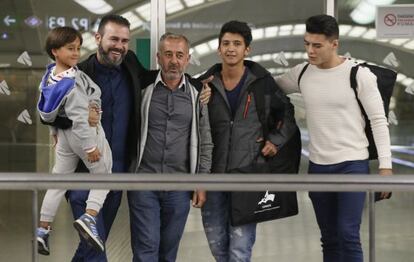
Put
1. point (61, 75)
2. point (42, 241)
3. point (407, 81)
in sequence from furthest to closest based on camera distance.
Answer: point (407, 81) < point (61, 75) < point (42, 241)

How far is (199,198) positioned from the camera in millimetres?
3127

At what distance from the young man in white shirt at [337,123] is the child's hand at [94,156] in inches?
44.9

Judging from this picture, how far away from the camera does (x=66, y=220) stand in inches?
135

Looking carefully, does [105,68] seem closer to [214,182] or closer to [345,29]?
[214,182]

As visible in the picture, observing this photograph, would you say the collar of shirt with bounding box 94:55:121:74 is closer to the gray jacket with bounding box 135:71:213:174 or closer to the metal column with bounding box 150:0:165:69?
the gray jacket with bounding box 135:71:213:174

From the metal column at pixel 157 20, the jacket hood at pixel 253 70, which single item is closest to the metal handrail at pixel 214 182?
the jacket hood at pixel 253 70

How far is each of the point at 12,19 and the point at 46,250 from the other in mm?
2529

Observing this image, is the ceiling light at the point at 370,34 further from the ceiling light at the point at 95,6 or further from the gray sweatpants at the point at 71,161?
the gray sweatpants at the point at 71,161

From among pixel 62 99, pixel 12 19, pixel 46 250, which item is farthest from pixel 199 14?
pixel 46 250

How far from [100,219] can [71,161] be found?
34 cm

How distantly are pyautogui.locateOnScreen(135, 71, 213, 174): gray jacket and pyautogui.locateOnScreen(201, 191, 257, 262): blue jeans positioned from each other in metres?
0.27

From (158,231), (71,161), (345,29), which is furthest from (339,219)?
(345,29)

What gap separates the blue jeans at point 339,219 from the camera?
10.3ft

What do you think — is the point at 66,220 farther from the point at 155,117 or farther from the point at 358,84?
the point at 358,84
